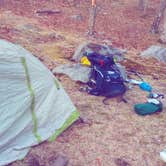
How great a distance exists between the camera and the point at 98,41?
36.8 feet

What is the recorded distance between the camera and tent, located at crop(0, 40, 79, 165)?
544 centimetres

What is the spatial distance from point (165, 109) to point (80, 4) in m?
8.48

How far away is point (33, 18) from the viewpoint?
12.7 metres

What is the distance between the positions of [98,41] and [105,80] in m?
4.03

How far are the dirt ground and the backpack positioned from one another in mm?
154

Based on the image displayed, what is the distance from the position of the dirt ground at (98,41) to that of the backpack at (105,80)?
154mm

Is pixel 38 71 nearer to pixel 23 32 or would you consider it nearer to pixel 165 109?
pixel 165 109

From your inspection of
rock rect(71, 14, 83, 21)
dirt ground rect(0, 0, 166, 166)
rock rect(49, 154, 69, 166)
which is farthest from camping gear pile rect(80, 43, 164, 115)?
rock rect(71, 14, 83, 21)

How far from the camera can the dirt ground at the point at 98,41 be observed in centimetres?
582

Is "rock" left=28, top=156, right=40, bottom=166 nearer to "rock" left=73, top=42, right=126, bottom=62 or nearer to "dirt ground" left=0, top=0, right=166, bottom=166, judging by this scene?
"dirt ground" left=0, top=0, right=166, bottom=166

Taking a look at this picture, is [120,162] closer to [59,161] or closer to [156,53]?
[59,161]

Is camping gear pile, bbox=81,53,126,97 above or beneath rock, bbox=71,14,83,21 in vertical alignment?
above

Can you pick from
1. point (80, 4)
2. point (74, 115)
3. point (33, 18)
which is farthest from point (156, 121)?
point (80, 4)

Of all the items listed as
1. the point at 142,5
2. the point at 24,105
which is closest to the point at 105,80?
the point at 24,105
